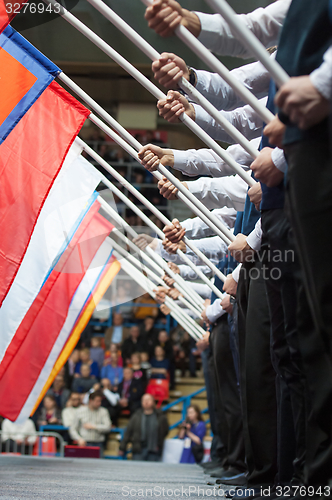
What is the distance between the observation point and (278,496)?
2.16 metres

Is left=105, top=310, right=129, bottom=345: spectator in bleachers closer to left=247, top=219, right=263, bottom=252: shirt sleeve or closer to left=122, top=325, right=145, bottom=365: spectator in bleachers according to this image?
left=122, top=325, right=145, bottom=365: spectator in bleachers

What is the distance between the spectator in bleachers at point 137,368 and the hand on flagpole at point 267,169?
7961 mm

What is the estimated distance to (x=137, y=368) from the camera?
9.96 m

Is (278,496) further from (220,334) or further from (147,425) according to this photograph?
(147,425)

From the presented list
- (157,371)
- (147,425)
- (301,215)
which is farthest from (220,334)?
(157,371)

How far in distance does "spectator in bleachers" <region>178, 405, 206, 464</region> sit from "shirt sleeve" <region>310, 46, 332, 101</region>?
7.47 meters

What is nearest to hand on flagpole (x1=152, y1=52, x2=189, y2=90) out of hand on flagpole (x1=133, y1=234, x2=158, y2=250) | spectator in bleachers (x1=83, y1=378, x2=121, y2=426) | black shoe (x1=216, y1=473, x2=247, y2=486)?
black shoe (x1=216, y1=473, x2=247, y2=486)

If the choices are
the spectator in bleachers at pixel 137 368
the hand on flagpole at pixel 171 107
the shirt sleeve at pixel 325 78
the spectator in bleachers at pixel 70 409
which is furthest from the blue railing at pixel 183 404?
the shirt sleeve at pixel 325 78

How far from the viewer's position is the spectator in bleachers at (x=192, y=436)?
27.4ft

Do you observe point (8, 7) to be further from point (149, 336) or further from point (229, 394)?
point (149, 336)

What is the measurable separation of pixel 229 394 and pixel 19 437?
567 cm

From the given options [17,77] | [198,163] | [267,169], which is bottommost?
[267,169]

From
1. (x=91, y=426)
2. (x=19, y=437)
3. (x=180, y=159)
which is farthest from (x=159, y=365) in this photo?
(x=180, y=159)

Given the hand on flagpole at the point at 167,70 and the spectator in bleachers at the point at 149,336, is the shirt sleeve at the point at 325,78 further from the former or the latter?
the spectator in bleachers at the point at 149,336
